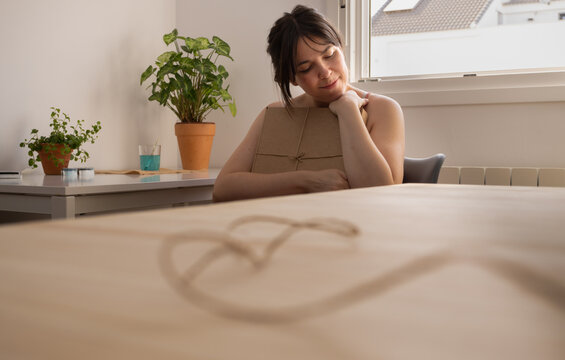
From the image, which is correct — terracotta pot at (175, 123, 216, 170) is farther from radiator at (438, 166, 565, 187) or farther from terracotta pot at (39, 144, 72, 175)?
radiator at (438, 166, 565, 187)

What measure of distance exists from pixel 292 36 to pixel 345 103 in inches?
12.8

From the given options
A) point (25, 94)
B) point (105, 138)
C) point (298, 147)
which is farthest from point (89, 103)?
point (298, 147)

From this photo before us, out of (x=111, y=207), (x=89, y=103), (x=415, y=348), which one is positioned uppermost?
(x=89, y=103)

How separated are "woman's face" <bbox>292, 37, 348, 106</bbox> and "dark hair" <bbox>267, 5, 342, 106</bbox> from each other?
0.02m

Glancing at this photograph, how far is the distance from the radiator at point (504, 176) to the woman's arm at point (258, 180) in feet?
3.43

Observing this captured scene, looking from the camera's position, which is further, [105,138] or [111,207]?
[105,138]

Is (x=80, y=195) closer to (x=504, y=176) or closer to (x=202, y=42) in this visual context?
(x=202, y=42)

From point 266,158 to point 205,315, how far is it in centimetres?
168

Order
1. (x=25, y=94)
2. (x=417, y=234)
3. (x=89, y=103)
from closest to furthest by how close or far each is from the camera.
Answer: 1. (x=417, y=234)
2. (x=25, y=94)
3. (x=89, y=103)

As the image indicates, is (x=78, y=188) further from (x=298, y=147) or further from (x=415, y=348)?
(x=415, y=348)

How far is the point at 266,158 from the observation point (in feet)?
5.91

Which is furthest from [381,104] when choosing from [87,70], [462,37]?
[87,70]

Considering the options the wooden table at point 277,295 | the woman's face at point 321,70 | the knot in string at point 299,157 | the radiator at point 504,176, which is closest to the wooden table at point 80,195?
the knot in string at point 299,157

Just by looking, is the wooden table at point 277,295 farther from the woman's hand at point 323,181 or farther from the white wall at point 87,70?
the white wall at point 87,70
